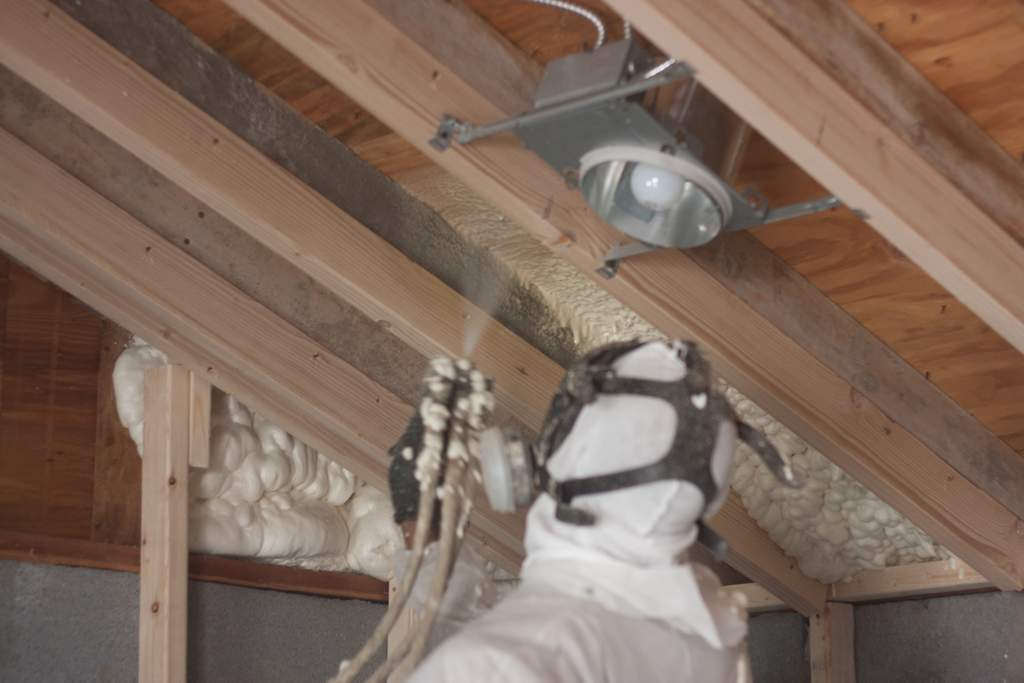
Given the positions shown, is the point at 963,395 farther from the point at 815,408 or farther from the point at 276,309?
the point at 276,309

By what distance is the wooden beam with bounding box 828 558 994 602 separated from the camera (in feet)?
9.86

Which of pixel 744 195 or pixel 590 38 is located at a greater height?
pixel 590 38

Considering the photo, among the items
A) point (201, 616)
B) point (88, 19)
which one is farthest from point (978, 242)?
point (201, 616)

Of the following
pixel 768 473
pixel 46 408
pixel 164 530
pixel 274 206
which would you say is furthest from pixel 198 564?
pixel 768 473

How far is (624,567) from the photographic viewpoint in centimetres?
177

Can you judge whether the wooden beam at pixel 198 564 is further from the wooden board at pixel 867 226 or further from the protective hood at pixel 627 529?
the protective hood at pixel 627 529

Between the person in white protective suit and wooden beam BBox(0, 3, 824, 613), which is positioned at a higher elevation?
wooden beam BBox(0, 3, 824, 613)

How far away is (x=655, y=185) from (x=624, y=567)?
0.53 meters

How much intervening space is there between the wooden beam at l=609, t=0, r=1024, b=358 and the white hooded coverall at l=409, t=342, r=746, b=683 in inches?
12.8

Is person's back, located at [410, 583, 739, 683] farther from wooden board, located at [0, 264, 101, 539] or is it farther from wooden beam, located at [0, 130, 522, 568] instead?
wooden board, located at [0, 264, 101, 539]

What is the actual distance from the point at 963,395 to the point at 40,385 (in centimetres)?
211

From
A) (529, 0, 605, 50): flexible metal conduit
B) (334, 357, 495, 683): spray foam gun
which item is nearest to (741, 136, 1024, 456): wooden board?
(529, 0, 605, 50): flexible metal conduit

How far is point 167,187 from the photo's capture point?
294cm

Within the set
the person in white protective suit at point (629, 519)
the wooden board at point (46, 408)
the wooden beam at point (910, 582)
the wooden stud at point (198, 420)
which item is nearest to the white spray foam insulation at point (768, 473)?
the wooden beam at point (910, 582)
